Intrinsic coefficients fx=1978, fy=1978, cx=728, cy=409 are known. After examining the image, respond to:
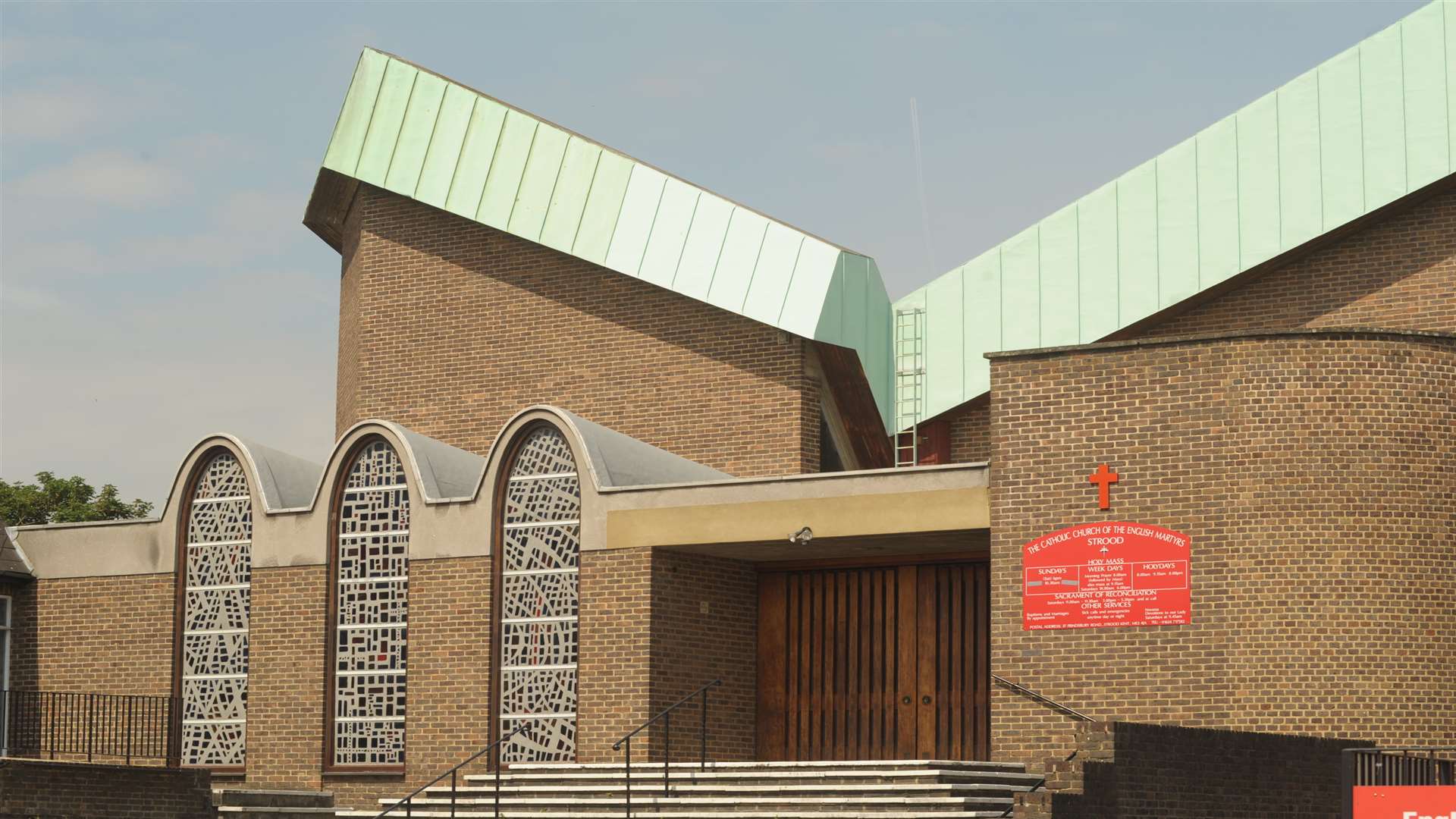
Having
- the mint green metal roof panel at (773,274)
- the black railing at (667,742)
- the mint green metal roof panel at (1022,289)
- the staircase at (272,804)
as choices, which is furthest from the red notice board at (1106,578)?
the staircase at (272,804)

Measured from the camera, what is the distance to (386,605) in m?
23.2

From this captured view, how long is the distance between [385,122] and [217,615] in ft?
24.2

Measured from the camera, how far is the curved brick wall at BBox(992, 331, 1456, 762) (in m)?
18.6

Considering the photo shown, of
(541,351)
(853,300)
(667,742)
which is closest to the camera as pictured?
(667,742)

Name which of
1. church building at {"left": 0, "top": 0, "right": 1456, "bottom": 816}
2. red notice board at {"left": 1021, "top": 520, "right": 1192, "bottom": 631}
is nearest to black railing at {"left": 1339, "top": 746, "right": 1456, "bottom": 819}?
church building at {"left": 0, "top": 0, "right": 1456, "bottom": 816}

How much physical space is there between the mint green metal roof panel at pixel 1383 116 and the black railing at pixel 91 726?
1551 cm

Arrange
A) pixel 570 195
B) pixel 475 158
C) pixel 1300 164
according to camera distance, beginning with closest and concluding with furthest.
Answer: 1. pixel 1300 164
2. pixel 570 195
3. pixel 475 158

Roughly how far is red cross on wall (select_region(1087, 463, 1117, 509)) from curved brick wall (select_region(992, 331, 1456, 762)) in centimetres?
10

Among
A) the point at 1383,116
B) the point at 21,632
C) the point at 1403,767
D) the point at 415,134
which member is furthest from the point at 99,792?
the point at 1383,116

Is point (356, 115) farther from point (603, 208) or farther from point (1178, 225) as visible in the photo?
point (1178, 225)

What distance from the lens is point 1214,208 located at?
23.2 metres

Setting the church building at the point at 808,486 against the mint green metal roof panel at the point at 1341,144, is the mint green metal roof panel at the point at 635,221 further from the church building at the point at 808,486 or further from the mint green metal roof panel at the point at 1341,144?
the mint green metal roof panel at the point at 1341,144

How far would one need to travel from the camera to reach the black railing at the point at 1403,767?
17094 millimetres

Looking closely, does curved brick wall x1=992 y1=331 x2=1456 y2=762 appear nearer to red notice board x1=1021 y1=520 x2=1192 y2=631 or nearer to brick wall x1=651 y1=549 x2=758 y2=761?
red notice board x1=1021 y1=520 x2=1192 y2=631
